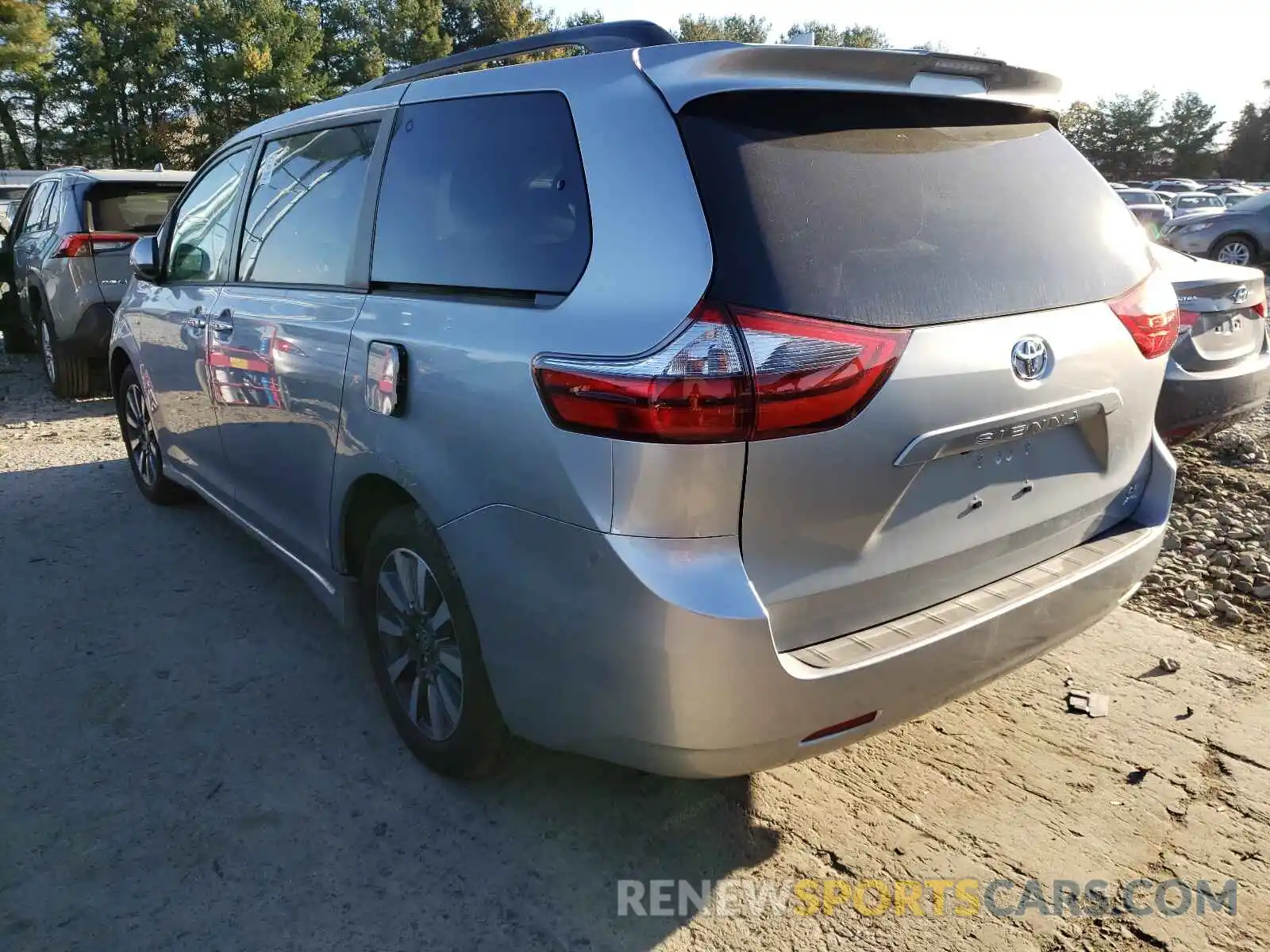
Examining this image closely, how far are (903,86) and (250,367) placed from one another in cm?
235

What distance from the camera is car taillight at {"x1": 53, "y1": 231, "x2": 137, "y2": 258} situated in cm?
721

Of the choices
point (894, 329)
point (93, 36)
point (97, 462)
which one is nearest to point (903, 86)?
point (894, 329)

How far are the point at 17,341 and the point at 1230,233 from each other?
1864 cm

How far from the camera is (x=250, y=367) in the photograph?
3377mm

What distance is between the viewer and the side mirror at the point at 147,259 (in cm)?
437

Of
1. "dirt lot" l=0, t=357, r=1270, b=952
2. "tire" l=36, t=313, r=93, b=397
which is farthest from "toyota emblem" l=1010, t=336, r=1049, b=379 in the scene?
"tire" l=36, t=313, r=93, b=397

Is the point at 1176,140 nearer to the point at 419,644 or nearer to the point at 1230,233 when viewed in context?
the point at 1230,233

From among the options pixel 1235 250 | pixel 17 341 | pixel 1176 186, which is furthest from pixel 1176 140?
pixel 17 341

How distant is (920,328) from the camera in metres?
1.97

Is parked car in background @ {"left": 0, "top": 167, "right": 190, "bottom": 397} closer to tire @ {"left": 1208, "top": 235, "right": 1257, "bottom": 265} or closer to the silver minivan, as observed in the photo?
the silver minivan

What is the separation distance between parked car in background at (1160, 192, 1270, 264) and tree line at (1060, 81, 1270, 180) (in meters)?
57.6

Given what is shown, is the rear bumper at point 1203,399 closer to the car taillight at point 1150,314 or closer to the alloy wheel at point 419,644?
the car taillight at point 1150,314

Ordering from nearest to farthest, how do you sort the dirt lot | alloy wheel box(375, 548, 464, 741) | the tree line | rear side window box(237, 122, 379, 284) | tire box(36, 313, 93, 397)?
the dirt lot → alloy wheel box(375, 548, 464, 741) → rear side window box(237, 122, 379, 284) → tire box(36, 313, 93, 397) → the tree line

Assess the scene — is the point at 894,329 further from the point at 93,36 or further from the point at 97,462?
the point at 93,36
